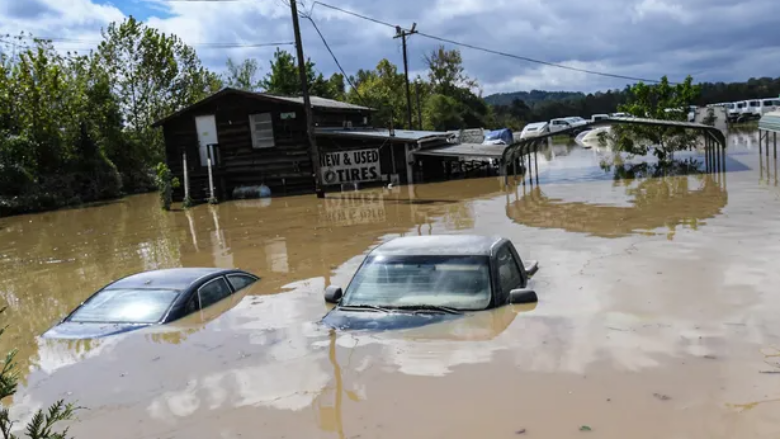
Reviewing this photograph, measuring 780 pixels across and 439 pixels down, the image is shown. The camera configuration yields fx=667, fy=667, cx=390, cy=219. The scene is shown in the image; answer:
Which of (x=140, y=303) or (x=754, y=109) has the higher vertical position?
(x=754, y=109)

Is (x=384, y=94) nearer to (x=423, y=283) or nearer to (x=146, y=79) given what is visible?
(x=146, y=79)

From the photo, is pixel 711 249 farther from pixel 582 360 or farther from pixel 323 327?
pixel 323 327

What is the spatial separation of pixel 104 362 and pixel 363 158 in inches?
1017

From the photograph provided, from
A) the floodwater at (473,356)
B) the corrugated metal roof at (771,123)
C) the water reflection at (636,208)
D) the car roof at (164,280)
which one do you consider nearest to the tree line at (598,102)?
the corrugated metal roof at (771,123)

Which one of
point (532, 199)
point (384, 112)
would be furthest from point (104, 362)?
point (384, 112)

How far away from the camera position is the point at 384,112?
61250mm

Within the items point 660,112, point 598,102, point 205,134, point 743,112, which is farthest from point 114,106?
point 598,102

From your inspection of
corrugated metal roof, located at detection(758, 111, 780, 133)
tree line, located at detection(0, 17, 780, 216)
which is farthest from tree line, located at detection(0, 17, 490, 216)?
corrugated metal roof, located at detection(758, 111, 780, 133)

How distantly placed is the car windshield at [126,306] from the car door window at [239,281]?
1.52 meters

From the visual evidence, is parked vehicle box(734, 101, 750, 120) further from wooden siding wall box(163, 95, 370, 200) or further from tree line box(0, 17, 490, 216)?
wooden siding wall box(163, 95, 370, 200)

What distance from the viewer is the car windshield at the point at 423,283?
7309mm

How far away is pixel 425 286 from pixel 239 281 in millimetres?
4165

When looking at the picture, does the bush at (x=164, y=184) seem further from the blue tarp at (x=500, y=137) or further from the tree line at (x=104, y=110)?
the blue tarp at (x=500, y=137)

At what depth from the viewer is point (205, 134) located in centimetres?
3456
